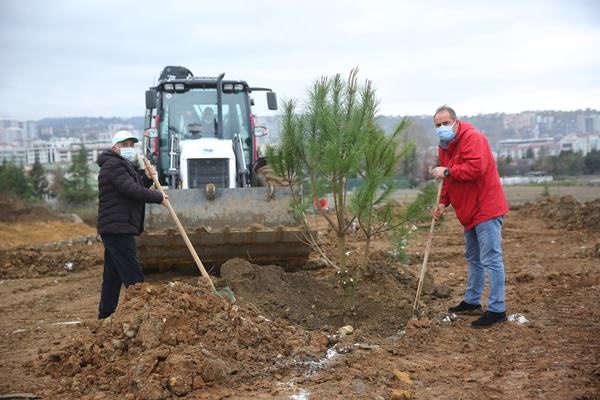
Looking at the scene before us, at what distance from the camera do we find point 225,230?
25.1 feet

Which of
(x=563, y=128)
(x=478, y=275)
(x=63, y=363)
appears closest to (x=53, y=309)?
(x=63, y=363)

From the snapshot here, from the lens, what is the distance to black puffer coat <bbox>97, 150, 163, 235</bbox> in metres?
6.26

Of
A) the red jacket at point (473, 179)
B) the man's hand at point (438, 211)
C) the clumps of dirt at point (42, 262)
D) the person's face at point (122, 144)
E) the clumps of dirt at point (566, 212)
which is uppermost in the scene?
the person's face at point (122, 144)

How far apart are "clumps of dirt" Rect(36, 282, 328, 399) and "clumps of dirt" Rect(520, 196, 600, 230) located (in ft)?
32.4

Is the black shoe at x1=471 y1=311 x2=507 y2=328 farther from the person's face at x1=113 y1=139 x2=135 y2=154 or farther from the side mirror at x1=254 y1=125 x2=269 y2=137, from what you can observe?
the side mirror at x1=254 y1=125 x2=269 y2=137

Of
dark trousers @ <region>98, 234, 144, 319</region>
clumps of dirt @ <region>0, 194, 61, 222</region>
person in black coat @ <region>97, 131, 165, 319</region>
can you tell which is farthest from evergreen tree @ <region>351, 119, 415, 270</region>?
clumps of dirt @ <region>0, 194, 61, 222</region>

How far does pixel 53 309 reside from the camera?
25.4 feet

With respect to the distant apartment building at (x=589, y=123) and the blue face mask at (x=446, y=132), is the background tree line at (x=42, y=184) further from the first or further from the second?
Answer: the distant apartment building at (x=589, y=123)

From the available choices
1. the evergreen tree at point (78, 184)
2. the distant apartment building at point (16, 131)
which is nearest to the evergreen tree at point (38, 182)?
the evergreen tree at point (78, 184)

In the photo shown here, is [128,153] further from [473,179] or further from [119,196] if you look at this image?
[473,179]

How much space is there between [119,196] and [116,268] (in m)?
0.68

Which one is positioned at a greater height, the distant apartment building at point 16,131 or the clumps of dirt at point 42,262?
the distant apartment building at point 16,131

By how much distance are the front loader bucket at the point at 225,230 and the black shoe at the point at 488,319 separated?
86.5 inches

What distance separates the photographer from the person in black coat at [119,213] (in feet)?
20.6
